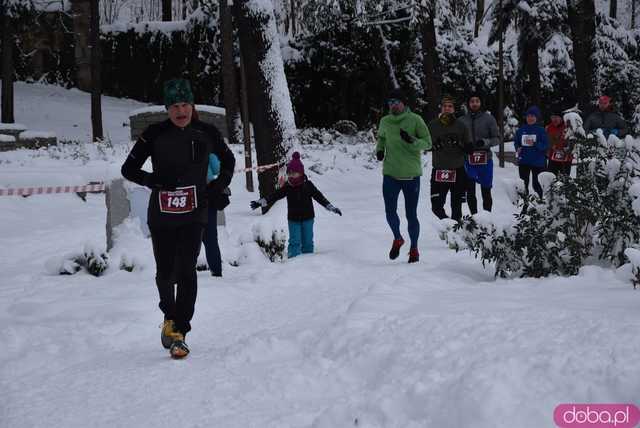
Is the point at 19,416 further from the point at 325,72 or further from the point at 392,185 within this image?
the point at 325,72

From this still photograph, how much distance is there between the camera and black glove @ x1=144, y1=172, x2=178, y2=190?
15.2 feet

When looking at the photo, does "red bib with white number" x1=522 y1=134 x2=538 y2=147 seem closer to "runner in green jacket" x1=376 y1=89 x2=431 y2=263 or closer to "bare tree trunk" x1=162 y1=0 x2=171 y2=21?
"runner in green jacket" x1=376 y1=89 x2=431 y2=263

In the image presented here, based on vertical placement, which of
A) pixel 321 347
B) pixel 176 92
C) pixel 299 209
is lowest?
pixel 321 347

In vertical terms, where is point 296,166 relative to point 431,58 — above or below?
below

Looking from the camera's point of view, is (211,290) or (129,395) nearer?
(129,395)

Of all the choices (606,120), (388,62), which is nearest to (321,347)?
(606,120)

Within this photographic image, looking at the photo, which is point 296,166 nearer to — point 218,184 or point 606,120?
point 218,184

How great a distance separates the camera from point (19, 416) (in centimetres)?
362

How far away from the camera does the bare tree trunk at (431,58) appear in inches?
736

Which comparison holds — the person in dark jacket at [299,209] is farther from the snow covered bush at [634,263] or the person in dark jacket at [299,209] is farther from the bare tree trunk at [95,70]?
the bare tree trunk at [95,70]

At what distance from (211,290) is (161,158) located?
223 cm

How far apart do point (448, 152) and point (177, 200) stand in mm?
5933

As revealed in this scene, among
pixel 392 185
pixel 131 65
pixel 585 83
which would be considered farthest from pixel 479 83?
pixel 392 185

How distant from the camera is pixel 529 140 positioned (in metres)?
11.9
